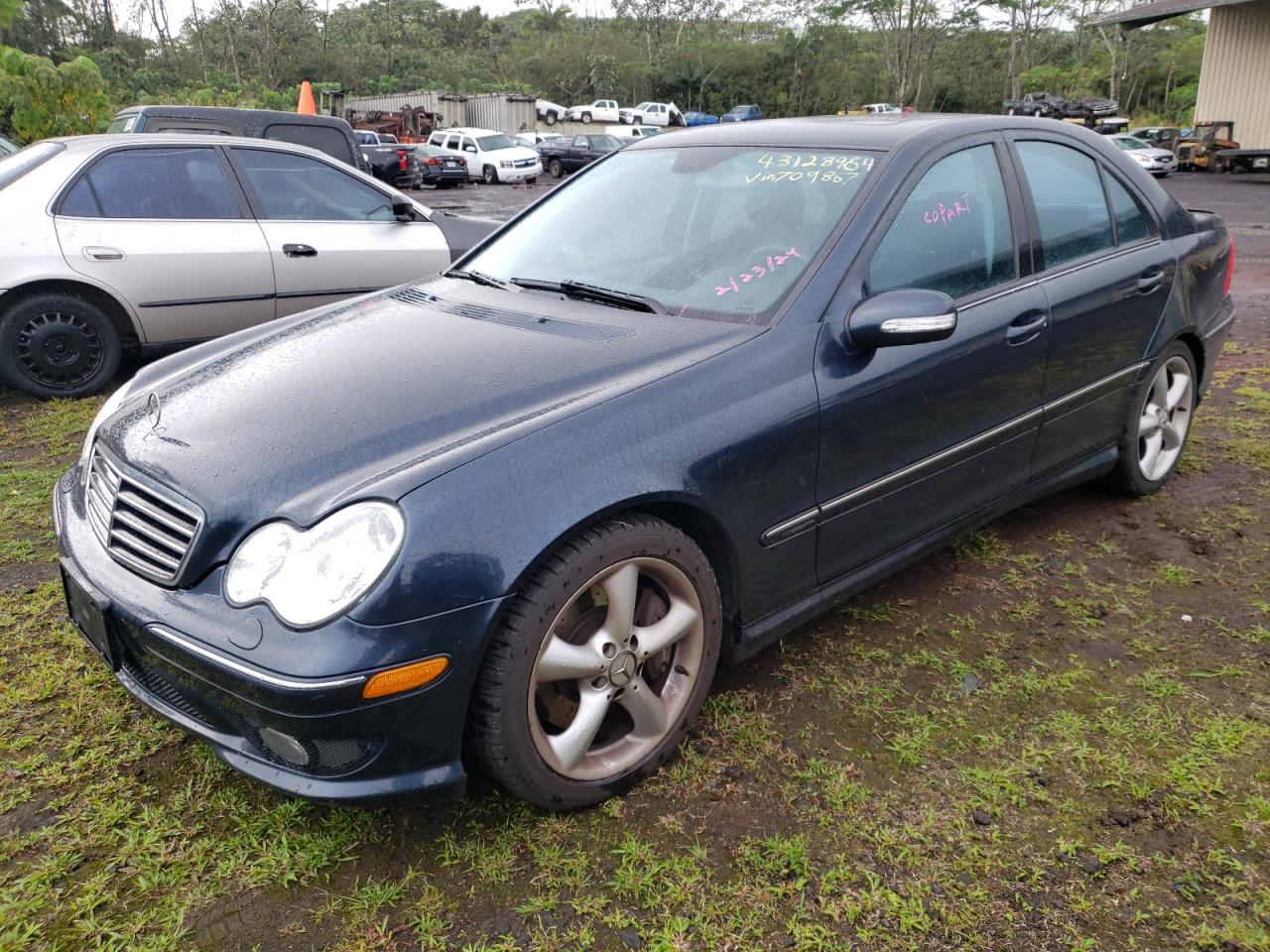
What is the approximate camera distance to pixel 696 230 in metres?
2.98

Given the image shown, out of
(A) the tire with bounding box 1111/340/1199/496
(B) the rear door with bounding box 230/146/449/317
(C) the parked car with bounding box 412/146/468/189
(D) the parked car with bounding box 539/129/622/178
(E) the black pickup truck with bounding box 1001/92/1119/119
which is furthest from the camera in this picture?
(E) the black pickup truck with bounding box 1001/92/1119/119

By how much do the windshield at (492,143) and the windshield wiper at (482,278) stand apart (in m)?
27.2

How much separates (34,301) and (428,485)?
4484 mm

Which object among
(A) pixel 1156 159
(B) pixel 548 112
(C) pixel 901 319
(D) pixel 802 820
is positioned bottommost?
(A) pixel 1156 159

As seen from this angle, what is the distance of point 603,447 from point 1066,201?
7.35 ft

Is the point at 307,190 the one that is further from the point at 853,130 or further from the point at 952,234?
the point at 952,234

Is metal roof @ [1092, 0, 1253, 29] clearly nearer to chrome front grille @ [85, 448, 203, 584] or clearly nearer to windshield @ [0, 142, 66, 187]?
windshield @ [0, 142, 66, 187]

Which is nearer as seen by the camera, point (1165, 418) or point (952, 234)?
point (952, 234)

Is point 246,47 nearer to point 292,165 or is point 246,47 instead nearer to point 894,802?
point 292,165

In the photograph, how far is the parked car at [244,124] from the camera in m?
8.42

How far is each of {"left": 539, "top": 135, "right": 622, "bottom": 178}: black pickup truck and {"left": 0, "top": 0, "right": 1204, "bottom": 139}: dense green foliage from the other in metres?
19.1

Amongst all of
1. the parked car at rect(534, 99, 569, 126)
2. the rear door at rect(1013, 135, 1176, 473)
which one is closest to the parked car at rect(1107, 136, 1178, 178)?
the rear door at rect(1013, 135, 1176, 473)

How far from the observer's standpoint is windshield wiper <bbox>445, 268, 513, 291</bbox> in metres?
3.16

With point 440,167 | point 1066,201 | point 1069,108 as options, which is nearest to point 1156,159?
point 1069,108
